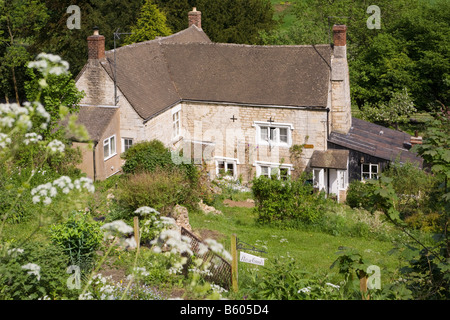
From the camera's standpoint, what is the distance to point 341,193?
1096 inches

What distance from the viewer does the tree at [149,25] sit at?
1623 inches

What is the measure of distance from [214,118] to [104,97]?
5899 millimetres

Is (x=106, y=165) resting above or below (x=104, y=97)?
below

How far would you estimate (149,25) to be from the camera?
41312mm

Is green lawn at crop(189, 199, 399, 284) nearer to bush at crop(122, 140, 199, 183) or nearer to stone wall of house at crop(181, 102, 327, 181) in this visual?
bush at crop(122, 140, 199, 183)

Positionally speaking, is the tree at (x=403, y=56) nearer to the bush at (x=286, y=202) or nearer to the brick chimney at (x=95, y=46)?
the brick chimney at (x=95, y=46)

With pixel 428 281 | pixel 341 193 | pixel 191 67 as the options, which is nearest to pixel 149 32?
pixel 191 67

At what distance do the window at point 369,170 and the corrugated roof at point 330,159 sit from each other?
1257mm

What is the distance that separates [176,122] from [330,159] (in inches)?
334


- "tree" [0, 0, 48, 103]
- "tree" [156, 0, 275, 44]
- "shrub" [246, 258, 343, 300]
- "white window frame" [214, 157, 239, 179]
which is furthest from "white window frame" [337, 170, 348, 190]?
"tree" [0, 0, 48, 103]

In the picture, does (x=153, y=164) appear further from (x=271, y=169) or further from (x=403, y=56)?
(x=403, y=56)

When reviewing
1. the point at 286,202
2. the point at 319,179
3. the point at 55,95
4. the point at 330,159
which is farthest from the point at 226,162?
the point at 55,95
